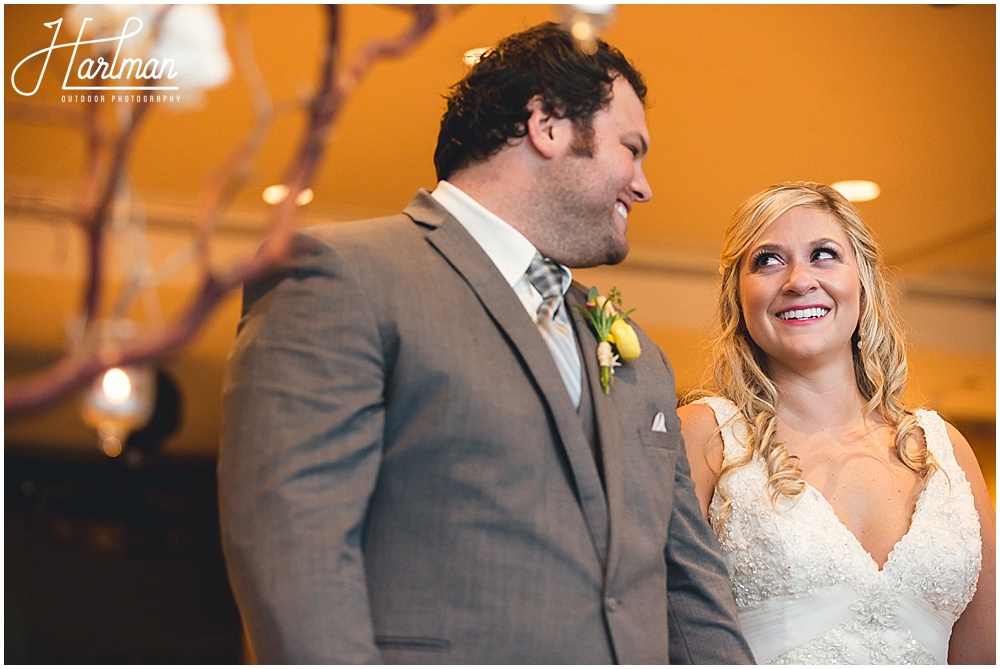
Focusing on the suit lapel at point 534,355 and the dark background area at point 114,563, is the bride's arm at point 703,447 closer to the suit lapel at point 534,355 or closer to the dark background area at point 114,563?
the suit lapel at point 534,355

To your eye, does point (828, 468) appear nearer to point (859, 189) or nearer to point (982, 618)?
point (982, 618)

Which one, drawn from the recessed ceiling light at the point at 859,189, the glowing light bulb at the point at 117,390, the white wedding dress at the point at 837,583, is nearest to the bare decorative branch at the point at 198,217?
the glowing light bulb at the point at 117,390

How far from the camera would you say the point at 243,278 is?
23.6 inches

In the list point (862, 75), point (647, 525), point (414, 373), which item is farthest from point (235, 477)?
point (862, 75)

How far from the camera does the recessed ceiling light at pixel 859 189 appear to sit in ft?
17.0

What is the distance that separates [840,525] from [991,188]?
350 centimetres

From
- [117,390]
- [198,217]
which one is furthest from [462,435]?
[198,217]

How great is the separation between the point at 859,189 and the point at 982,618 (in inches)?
124

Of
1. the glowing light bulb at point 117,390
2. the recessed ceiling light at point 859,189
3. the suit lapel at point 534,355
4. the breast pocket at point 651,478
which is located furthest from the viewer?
the recessed ceiling light at point 859,189

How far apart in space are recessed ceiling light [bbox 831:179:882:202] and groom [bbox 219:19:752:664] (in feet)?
11.9

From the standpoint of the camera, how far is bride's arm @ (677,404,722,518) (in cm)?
256

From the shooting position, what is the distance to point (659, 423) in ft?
6.20

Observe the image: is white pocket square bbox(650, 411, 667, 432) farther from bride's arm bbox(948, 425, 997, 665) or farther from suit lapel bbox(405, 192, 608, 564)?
bride's arm bbox(948, 425, 997, 665)

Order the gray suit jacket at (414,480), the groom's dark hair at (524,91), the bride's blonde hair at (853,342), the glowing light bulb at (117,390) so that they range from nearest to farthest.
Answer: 1. the glowing light bulb at (117,390)
2. the gray suit jacket at (414,480)
3. the groom's dark hair at (524,91)
4. the bride's blonde hair at (853,342)
